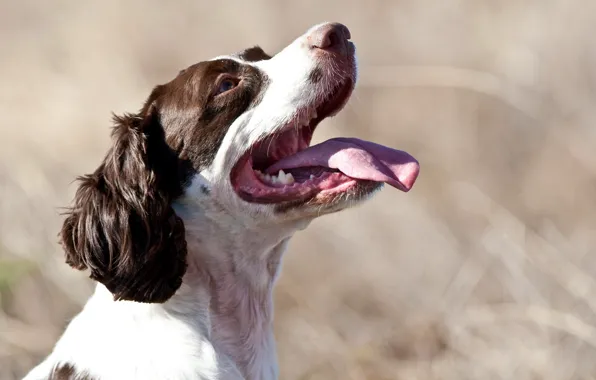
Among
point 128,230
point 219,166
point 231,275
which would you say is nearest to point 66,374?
point 128,230

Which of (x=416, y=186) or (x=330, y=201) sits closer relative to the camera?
(x=330, y=201)

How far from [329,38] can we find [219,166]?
1.89ft

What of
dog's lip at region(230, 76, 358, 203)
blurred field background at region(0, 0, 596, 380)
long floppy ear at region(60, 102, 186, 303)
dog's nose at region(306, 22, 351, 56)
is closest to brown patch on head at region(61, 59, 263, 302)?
long floppy ear at region(60, 102, 186, 303)

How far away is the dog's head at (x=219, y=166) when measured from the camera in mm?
3037

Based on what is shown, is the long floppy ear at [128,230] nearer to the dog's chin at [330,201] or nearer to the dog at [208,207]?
the dog at [208,207]

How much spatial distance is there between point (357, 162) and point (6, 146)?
563 cm

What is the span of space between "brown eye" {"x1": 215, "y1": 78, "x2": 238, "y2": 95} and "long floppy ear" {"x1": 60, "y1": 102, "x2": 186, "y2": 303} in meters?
0.31

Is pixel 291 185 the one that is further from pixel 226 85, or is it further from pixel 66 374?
pixel 66 374

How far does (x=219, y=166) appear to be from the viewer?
322 cm

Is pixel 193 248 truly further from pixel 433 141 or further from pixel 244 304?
pixel 433 141

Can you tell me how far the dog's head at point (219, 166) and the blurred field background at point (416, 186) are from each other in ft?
6.43

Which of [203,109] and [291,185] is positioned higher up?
[203,109]

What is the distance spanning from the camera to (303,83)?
3.24 meters

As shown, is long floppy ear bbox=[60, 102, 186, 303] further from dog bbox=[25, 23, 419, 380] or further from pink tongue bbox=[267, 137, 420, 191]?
pink tongue bbox=[267, 137, 420, 191]
